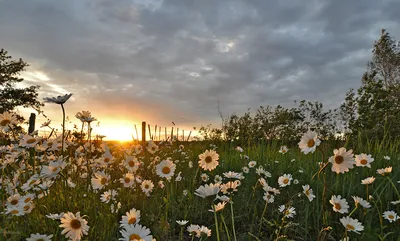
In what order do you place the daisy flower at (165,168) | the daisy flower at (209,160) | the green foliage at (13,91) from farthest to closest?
the green foliage at (13,91), the daisy flower at (165,168), the daisy flower at (209,160)

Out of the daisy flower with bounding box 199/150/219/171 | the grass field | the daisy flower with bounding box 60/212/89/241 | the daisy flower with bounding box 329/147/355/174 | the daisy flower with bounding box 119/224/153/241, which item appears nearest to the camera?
the daisy flower with bounding box 119/224/153/241

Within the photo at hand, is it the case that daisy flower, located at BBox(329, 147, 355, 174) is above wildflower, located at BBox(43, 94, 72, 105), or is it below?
below

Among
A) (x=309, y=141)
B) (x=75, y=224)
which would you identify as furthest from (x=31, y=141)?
(x=309, y=141)

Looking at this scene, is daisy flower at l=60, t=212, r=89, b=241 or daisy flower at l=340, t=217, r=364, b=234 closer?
daisy flower at l=60, t=212, r=89, b=241

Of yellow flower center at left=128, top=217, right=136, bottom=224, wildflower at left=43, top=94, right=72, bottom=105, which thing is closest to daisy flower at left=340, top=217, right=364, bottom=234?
yellow flower center at left=128, top=217, right=136, bottom=224

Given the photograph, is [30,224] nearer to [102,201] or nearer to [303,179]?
[102,201]

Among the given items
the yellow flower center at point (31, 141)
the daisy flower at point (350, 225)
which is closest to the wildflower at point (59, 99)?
the yellow flower center at point (31, 141)

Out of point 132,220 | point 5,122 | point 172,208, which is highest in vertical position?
point 5,122

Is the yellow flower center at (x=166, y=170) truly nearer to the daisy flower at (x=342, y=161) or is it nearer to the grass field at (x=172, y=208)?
the grass field at (x=172, y=208)

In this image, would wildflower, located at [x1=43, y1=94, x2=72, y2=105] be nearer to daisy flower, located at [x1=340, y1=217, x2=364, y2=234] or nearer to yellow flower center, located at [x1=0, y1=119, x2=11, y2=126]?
yellow flower center, located at [x1=0, y1=119, x2=11, y2=126]

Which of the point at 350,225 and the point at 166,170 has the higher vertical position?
the point at 166,170

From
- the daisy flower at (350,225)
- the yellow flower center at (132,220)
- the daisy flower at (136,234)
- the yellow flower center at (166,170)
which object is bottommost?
the daisy flower at (350,225)

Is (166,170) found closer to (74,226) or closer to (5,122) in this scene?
(74,226)

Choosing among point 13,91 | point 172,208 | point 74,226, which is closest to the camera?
point 74,226
